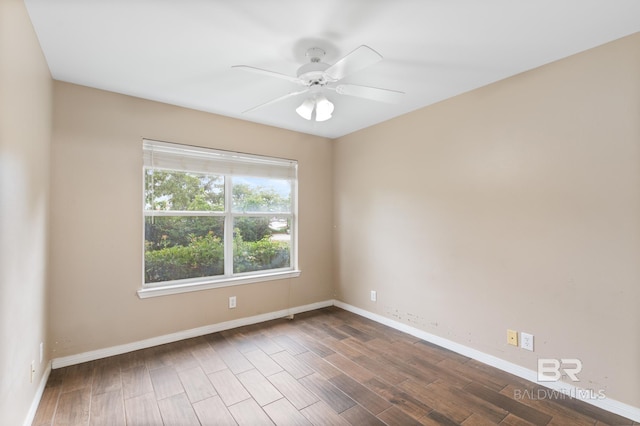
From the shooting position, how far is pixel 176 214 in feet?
10.1

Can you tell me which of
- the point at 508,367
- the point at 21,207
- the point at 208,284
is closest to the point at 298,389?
the point at 208,284

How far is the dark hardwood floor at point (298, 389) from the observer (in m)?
1.89

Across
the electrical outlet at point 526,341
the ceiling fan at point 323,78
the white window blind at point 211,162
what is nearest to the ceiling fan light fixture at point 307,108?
the ceiling fan at point 323,78

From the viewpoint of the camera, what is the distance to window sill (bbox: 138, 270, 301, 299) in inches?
113

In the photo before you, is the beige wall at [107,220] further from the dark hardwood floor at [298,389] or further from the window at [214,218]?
the dark hardwood floor at [298,389]

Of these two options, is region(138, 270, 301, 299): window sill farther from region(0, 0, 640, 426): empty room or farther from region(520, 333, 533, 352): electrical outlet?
region(520, 333, 533, 352): electrical outlet

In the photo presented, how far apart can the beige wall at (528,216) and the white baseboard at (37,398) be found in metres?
3.03

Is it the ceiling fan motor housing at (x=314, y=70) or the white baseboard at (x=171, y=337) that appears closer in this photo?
the ceiling fan motor housing at (x=314, y=70)

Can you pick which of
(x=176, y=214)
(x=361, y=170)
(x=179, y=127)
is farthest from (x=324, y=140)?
(x=176, y=214)

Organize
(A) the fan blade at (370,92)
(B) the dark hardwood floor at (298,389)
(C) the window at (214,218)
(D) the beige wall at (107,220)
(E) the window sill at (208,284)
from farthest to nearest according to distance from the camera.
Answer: (C) the window at (214,218) < (E) the window sill at (208,284) < (D) the beige wall at (107,220) < (A) the fan blade at (370,92) < (B) the dark hardwood floor at (298,389)

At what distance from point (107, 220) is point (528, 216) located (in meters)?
3.56

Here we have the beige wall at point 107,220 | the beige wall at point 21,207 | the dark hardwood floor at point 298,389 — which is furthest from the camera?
the beige wall at point 107,220

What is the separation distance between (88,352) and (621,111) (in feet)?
14.5

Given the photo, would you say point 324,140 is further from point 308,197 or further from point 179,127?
point 179,127
